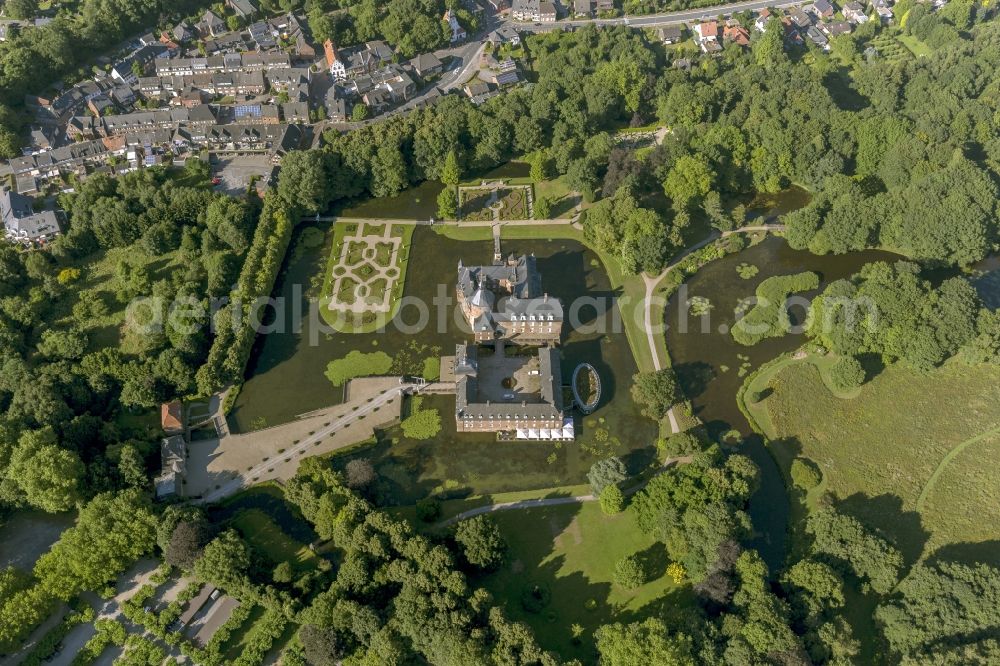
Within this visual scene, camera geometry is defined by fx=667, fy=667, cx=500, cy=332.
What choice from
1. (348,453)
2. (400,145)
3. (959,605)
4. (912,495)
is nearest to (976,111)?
(912,495)

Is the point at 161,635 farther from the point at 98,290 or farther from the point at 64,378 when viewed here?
the point at 98,290

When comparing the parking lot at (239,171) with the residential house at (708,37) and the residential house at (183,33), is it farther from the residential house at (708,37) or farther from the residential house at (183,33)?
the residential house at (708,37)

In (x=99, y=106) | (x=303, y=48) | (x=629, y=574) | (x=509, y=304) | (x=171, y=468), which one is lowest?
(x=171, y=468)

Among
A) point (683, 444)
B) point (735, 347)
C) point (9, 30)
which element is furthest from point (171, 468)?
point (9, 30)

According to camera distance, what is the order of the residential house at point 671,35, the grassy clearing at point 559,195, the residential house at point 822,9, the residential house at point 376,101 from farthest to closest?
1. the residential house at point 822,9
2. the residential house at point 671,35
3. the residential house at point 376,101
4. the grassy clearing at point 559,195

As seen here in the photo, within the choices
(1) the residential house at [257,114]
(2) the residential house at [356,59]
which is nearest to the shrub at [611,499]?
(1) the residential house at [257,114]

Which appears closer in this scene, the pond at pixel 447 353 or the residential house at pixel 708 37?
the pond at pixel 447 353

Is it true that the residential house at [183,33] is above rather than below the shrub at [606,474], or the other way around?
above

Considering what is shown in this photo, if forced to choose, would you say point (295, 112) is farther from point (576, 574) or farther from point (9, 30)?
point (576, 574)
